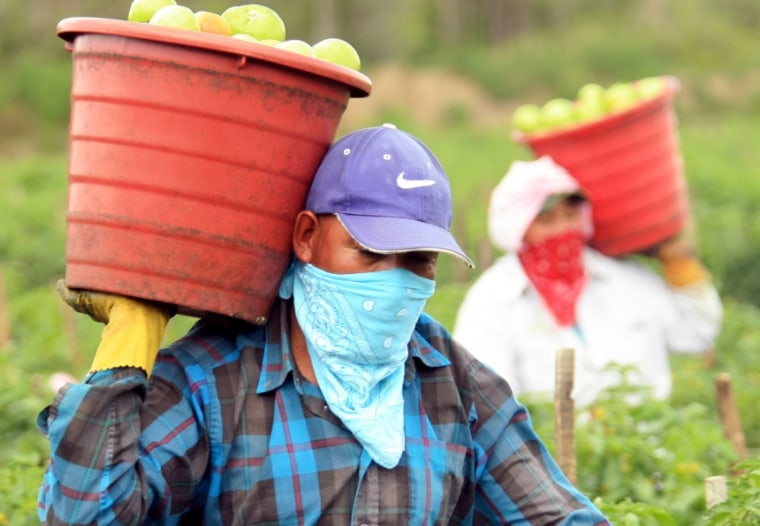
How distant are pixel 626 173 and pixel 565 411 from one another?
1643 mm

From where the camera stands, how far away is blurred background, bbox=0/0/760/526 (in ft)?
15.0

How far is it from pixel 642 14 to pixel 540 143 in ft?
182

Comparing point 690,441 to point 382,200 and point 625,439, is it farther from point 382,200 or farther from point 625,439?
point 382,200

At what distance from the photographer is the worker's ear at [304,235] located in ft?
7.91

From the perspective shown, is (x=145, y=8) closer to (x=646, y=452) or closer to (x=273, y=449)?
(x=273, y=449)

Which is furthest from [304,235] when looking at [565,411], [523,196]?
[523,196]

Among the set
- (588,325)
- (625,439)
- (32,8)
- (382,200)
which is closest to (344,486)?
(382,200)

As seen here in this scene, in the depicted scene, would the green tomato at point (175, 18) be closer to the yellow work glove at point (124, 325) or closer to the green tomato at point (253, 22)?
the green tomato at point (253, 22)

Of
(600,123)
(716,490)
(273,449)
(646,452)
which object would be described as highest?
(600,123)

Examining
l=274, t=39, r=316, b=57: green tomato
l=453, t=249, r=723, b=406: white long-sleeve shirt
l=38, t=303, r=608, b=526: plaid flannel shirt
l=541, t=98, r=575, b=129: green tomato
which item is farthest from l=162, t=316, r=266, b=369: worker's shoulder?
l=541, t=98, r=575, b=129: green tomato

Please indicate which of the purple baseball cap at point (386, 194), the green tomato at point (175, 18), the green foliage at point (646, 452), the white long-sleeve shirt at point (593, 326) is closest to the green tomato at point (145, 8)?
the green tomato at point (175, 18)

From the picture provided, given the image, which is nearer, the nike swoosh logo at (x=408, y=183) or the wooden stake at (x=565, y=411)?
the nike swoosh logo at (x=408, y=183)

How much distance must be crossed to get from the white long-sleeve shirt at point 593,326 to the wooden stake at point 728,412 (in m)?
0.35

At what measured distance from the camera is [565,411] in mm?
3385
